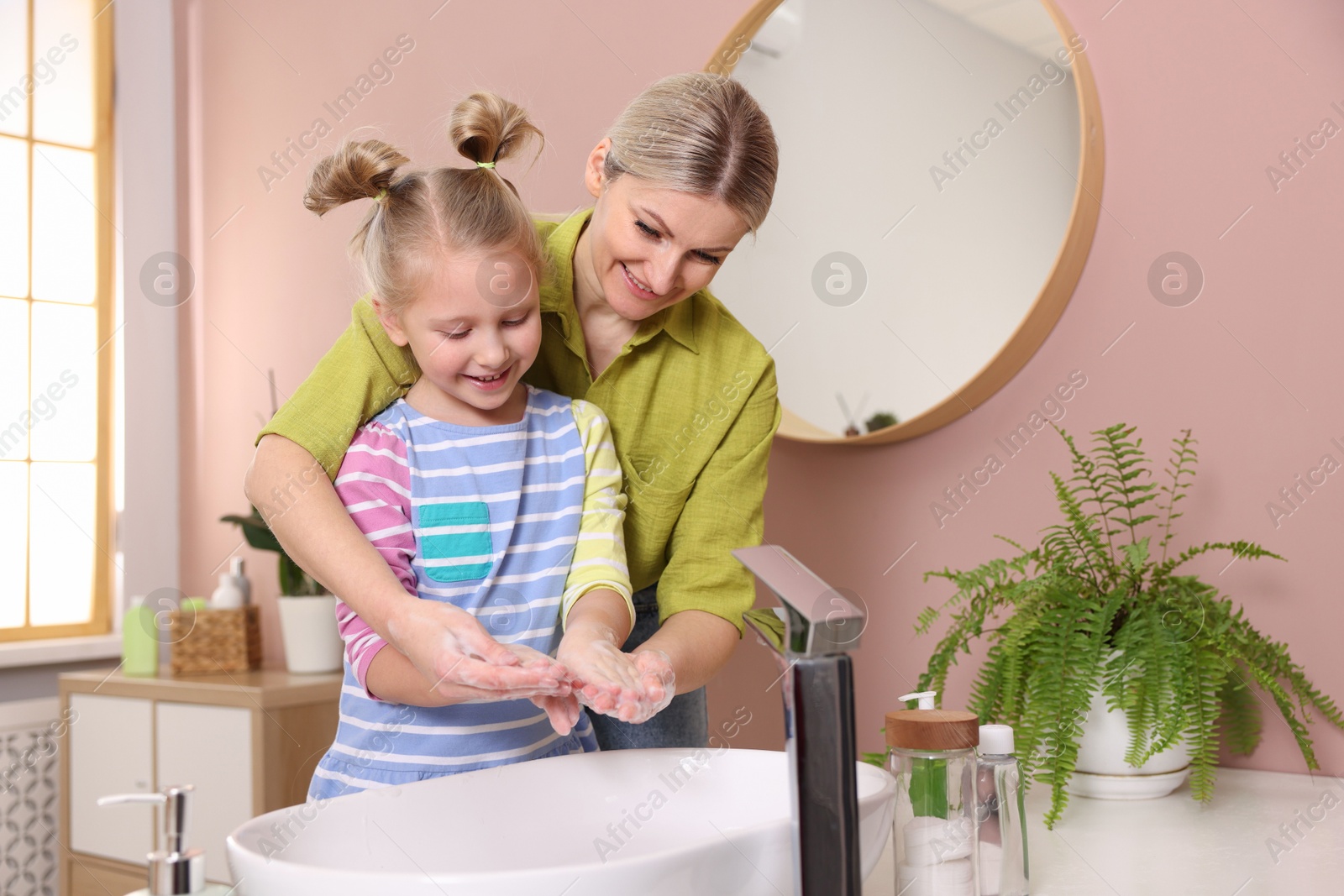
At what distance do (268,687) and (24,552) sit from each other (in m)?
0.94

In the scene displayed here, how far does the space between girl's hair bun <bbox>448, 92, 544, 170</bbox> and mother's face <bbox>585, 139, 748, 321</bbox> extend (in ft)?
0.30

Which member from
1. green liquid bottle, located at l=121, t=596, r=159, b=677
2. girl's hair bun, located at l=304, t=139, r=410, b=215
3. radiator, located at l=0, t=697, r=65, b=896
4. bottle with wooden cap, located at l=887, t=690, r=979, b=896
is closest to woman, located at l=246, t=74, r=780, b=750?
girl's hair bun, located at l=304, t=139, r=410, b=215

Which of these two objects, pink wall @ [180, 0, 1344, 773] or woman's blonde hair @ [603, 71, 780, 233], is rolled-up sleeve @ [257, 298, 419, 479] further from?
woman's blonde hair @ [603, 71, 780, 233]

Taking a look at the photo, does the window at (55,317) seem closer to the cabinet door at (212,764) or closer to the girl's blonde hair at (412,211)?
the cabinet door at (212,764)

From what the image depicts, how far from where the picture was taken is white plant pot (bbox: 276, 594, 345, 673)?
2158 millimetres

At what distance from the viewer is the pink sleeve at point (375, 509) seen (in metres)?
0.87

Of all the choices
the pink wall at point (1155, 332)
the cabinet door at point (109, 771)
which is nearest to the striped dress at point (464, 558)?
the pink wall at point (1155, 332)

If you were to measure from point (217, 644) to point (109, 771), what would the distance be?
32 cm

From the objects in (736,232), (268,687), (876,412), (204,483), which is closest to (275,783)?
(268,687)

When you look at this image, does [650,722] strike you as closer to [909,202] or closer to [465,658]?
[465,658]

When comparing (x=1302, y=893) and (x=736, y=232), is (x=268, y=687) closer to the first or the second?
(x=736, y=232)

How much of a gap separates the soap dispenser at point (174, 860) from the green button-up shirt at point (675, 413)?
411mm

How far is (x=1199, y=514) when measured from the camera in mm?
1174

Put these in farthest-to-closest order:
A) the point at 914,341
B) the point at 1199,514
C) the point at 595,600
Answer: the point at 914,341 → the point at 1199,514 → the point at 595,600
